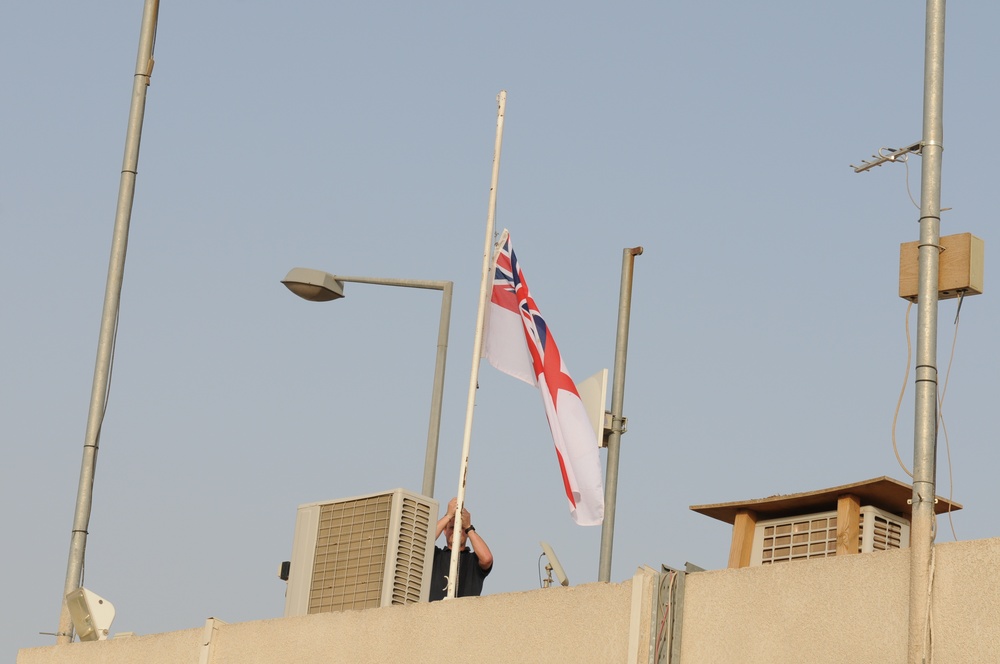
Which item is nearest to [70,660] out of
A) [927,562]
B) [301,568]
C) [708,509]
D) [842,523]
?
[301,568]

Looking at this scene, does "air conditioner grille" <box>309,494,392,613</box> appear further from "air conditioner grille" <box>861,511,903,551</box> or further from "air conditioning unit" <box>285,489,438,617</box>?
"air conditioner grille" <box>861,511,903,551</box>

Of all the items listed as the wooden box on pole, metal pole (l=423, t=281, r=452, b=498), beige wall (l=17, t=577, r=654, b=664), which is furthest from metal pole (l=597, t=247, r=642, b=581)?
the wooden box on pole

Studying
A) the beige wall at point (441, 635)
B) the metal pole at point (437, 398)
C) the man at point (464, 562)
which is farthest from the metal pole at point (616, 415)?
the beige wall at point (441, 635)

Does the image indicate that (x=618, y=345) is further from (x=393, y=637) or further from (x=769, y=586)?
(x=769, y=586)

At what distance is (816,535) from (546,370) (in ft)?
11.7

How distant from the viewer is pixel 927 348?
843 cm

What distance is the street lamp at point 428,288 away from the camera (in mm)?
14711

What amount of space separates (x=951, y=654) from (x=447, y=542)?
4.89 metres

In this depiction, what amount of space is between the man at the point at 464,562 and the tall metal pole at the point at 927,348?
3.98 meters

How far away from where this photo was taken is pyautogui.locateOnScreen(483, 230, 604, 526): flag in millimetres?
12102

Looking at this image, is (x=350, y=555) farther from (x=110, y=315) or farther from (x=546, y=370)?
(x=110, y=315)

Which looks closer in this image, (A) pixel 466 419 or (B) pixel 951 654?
(B) pixel 951 654

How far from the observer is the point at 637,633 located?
8.91 meters

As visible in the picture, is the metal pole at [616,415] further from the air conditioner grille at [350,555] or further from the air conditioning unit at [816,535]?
the air conditioning unit at [816,535]
